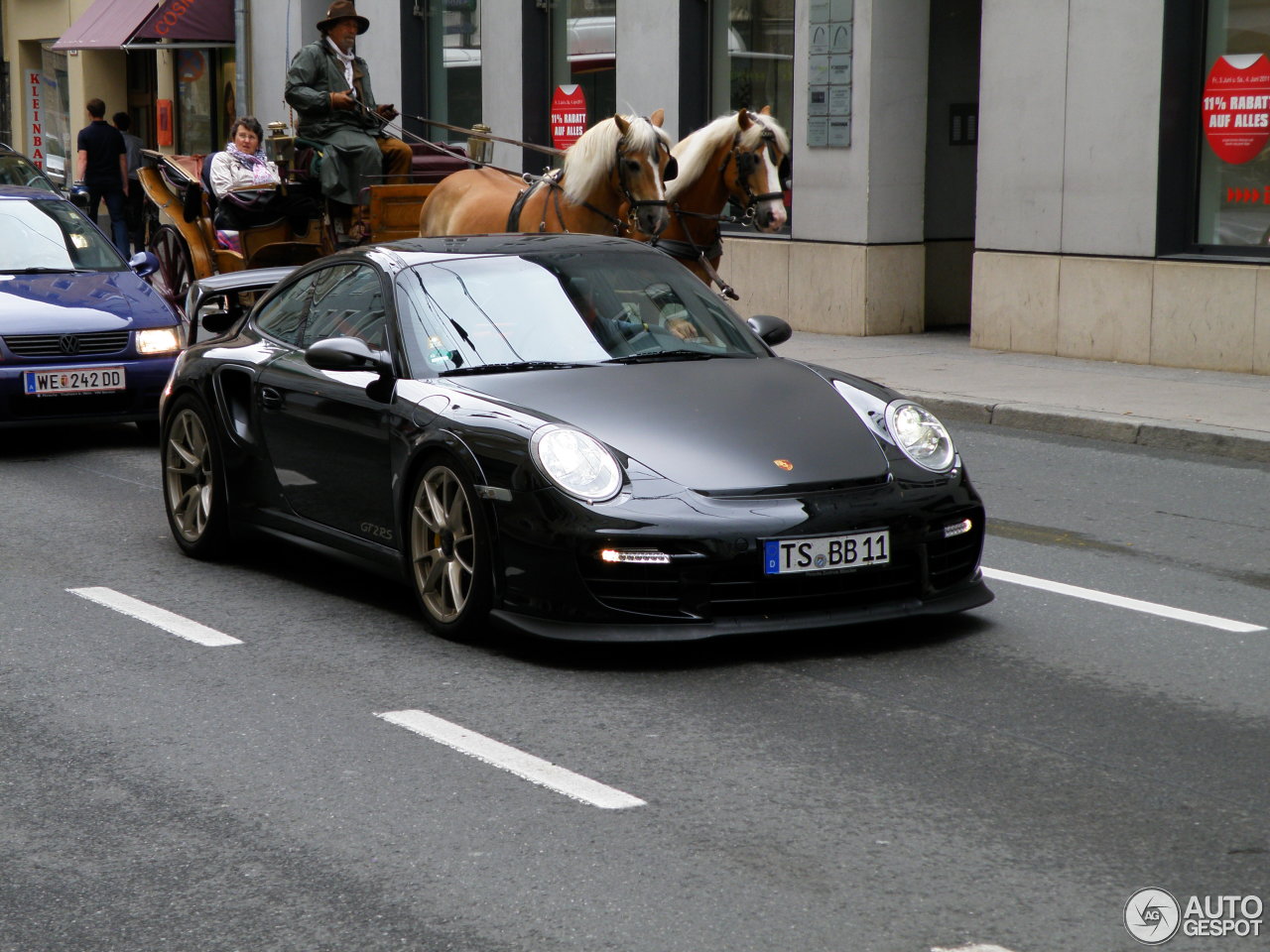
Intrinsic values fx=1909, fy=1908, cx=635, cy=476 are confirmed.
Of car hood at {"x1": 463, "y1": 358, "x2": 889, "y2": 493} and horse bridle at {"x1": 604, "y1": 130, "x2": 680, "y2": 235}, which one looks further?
horse bridle at {"x1": 604, "y1": 130, "x2": 680, "y2": 235}

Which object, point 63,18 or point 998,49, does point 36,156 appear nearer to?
point 63,18

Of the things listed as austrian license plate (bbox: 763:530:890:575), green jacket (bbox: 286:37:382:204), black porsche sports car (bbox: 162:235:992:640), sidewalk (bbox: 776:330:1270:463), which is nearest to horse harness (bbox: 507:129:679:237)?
green jacket (bbox: 286:37:382:204)

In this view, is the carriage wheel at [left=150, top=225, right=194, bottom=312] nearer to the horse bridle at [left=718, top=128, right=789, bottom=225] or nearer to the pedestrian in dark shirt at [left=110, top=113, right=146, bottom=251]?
the horse bridle at [left=718, top=128, right=789, bottom=225]

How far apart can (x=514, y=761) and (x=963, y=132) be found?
48.1 ft

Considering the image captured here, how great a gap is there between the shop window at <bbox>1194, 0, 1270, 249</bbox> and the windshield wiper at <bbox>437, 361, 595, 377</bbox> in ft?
31.9

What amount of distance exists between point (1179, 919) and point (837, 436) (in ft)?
9.31

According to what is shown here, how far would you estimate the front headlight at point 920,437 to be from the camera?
22.2 feet

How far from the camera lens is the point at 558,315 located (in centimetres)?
746

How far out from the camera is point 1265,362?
14.8 meters

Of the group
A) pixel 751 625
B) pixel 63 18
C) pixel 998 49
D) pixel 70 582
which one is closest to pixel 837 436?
pixel 751 625

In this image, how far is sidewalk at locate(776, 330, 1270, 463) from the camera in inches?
471

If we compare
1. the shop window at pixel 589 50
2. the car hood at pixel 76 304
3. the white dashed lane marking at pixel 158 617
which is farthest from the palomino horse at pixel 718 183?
the shop window at pixel 589 50

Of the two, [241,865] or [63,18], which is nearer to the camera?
[241,865]

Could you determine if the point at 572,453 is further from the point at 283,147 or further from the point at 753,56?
the point at 753,56
